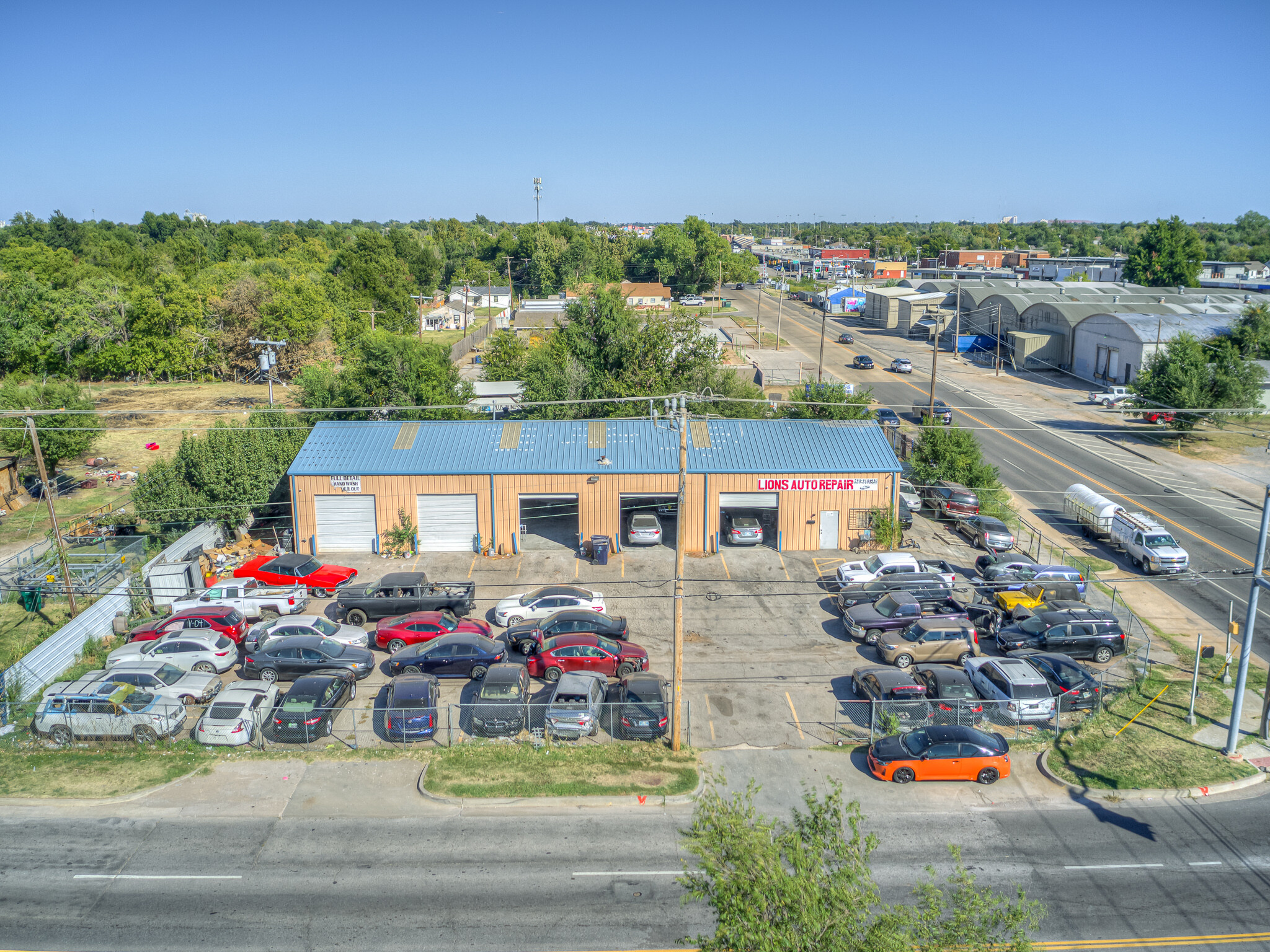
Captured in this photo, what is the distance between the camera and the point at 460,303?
362ft

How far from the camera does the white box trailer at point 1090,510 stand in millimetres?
35375

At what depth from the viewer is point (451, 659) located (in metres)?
24.2

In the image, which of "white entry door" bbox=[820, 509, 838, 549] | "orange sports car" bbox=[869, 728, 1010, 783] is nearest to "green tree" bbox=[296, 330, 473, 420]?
"white entry door" bbox=[820, 509, 838, 549]

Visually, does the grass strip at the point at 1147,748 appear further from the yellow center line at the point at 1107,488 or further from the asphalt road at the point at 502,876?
the yellow center line at the point at 1107,488

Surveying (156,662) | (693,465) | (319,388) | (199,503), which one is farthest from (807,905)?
(319,388)

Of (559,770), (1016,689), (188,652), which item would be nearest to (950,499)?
(1016,689)

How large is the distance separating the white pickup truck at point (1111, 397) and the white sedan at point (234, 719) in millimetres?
57158

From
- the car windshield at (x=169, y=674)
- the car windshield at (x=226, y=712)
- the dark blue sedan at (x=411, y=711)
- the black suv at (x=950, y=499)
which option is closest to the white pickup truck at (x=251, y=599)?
the car windshield at (x=169, y=674)

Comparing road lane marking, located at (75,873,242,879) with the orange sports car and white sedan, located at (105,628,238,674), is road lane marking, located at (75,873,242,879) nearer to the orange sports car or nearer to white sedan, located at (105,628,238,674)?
white sedan, located at (105,628,238,674)

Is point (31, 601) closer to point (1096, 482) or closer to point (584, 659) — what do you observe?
point (584, 659)

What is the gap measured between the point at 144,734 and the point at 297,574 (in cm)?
943

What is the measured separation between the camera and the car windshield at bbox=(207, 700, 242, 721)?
2120 cm

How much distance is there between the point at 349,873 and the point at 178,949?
306 centimetres

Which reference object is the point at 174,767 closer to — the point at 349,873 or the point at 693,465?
the point at 349,873
